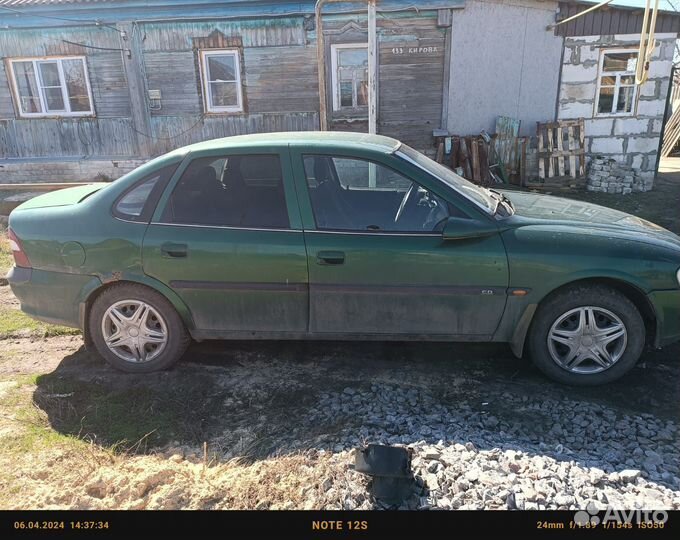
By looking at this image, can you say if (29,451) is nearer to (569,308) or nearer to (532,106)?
(569,308)

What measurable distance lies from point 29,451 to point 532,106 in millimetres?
10955

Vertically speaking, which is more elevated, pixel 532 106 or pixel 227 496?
pixel 532 106

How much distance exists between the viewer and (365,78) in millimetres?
10836

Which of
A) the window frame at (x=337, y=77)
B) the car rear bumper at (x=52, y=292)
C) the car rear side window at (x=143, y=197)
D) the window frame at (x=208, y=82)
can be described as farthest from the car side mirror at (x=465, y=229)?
the window frame at (x=208, y=82)

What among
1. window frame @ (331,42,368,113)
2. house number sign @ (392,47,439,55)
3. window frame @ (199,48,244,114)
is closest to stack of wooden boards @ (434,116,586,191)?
house number sign @ (392,47,439,55)

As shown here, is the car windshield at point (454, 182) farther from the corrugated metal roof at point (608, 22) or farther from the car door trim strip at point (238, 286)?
the corrugated metal roof at point (608, 22)

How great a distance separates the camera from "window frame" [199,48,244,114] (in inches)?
432

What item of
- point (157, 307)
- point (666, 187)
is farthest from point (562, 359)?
point (666, 187)

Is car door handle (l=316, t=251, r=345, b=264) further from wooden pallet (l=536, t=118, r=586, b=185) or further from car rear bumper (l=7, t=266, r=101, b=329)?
wooden pallet (l=536, t=118, r=586, b=185)

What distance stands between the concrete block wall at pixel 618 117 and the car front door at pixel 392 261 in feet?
29.9

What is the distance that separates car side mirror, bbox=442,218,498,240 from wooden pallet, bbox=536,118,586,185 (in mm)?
8548

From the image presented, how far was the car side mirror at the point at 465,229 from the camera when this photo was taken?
10.5ft
